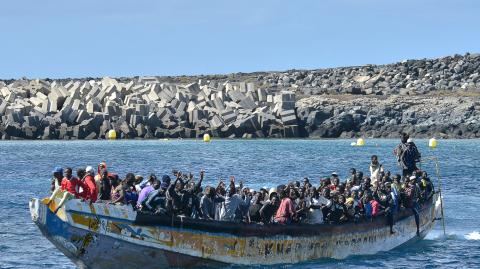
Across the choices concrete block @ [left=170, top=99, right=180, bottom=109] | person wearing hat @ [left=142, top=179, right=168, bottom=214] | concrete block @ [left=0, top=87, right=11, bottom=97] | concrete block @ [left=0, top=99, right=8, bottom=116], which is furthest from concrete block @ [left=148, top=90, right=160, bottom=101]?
person wearing hat @ [left=142, top=179, right=168, bottom=214]

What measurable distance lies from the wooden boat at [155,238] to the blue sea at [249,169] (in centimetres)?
88

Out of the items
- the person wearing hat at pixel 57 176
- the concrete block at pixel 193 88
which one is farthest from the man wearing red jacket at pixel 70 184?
the concrete block at pixel 193 88

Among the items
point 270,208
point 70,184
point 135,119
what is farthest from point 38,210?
point 135,119

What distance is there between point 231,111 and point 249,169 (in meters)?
37.1

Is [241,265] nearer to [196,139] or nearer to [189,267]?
[189,267]

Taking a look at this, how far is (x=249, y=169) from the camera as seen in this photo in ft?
208

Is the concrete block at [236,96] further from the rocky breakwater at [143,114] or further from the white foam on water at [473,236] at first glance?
the white foam on water at [473,236]

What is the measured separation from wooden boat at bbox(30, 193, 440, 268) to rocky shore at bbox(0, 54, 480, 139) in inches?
2805

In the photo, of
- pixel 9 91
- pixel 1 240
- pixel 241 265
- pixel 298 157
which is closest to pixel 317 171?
pixel 298 157

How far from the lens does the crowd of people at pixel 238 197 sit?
77.2 ft

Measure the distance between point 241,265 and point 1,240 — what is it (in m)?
10.1

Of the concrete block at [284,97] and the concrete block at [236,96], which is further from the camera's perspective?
the concrete block at [236,96]

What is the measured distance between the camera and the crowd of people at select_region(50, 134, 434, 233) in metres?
23.5

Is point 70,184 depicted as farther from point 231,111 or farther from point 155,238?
point 231,111
